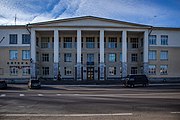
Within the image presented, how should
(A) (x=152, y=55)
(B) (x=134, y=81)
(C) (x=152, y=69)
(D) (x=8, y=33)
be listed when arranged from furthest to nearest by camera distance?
(C) (x=152, y=69) < (A) (x=152, y=55) < (D) (x=8, y=33) < (B) (x=134, y=81)

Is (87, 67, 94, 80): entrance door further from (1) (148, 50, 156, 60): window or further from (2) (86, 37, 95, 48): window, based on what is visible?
(1) (148, 50, 156, 60): window

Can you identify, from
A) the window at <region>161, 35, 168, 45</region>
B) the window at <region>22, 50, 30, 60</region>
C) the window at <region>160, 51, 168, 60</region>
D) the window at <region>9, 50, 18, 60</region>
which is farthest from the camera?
the window at <region>160, 51, 168, 60</region>

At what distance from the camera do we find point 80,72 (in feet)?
170

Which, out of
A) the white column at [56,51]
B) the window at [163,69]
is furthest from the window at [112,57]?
the white column at [56,51]

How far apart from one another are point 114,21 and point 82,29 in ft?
21.0

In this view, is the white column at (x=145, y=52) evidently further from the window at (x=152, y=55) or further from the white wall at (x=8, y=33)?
the white wall at (x=8, y=33)

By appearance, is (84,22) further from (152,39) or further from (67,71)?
(152,39)

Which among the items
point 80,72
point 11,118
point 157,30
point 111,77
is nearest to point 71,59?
point 80,72

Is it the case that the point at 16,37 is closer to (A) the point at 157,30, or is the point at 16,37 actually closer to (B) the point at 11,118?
(A) the point at 157,30

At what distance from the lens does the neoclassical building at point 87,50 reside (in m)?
51.2

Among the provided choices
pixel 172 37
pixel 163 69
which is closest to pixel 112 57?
pixel 163 69

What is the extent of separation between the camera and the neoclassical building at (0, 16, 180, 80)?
168ft

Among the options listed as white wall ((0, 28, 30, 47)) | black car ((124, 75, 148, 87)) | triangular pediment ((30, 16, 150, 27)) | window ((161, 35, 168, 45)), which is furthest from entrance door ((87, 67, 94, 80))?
black car ((124, 75, 148, 87))

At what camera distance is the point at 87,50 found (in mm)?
55906
